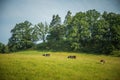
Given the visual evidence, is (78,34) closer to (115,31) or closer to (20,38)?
(115,31)

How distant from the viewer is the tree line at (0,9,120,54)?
138 ft

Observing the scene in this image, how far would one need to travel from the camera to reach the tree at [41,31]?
64744mm

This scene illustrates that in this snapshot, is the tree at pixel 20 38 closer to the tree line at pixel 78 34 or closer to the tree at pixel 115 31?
the tree line at pixel 78 34

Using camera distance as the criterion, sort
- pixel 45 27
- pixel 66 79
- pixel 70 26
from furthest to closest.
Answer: pixel 45 27 < pixel 70 26 < pixel 66 79

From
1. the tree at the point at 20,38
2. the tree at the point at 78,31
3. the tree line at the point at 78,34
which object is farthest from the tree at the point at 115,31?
the tree at the point at 20,38

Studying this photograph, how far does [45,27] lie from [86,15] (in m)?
21.5

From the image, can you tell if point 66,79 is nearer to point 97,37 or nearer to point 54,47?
point 97,37

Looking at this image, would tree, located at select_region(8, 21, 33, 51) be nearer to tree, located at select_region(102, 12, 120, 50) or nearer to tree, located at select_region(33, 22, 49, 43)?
tree, located at select_region(33, 22, 49, 43)

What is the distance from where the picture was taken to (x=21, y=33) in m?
59.7

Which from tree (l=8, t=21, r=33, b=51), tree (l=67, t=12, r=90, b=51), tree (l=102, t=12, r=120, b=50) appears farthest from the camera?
tree (l=8, t=21, r=33, b=51)

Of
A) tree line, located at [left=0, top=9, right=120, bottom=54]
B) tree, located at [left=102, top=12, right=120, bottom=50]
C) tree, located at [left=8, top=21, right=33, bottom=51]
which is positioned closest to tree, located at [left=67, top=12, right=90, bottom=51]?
tree line, located at [left=0, top=9, right=120, bottom=54]

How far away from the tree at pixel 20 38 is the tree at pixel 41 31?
14.7 ft

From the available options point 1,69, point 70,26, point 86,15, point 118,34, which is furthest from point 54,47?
point 1,69

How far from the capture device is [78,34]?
4969 cm
